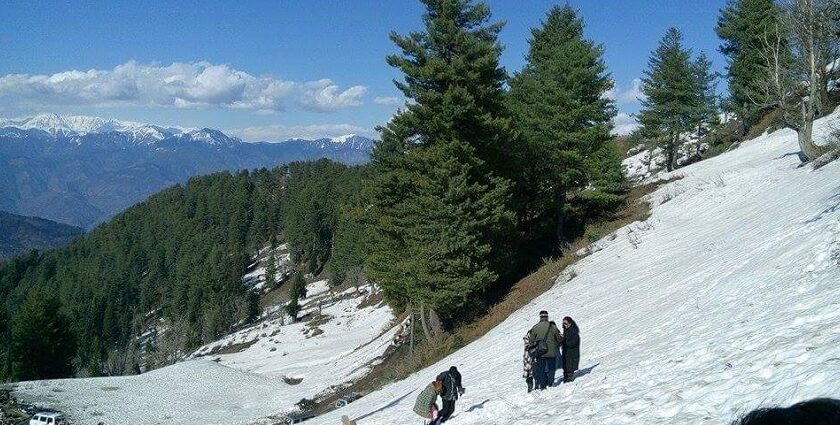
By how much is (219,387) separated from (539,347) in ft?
109

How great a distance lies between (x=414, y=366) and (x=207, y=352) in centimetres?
6710

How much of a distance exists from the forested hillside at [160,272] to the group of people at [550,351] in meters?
57.5

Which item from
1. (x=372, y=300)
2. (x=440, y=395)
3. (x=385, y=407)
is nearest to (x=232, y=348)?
(x=372, y=300)

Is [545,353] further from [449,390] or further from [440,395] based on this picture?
[440,395]

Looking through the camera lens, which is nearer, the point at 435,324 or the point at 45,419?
the point at 45,419

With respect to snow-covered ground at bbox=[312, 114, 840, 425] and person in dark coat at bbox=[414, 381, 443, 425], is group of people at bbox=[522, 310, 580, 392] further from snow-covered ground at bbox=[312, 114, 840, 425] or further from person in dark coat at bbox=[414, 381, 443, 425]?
person in dark coat at bbox=[414, 381, 443, 425]

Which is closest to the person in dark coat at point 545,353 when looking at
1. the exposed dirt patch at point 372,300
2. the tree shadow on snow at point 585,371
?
the tree shadow on snow at point 585,371

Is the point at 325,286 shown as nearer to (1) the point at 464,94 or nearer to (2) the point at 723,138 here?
(2) the point at 723,138

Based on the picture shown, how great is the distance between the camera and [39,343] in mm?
52875

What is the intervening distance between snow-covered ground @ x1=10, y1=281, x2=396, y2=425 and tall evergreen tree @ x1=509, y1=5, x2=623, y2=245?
1716 centimetres

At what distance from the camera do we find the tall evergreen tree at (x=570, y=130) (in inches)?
1098

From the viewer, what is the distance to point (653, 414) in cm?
720

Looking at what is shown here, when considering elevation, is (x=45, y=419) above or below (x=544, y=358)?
below

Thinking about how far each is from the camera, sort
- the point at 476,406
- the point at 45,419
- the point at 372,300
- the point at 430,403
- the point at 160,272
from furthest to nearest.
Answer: the point at 160,272
the point at 372,300
the point at 45,419
the point at 476,406
the point at 430,403
